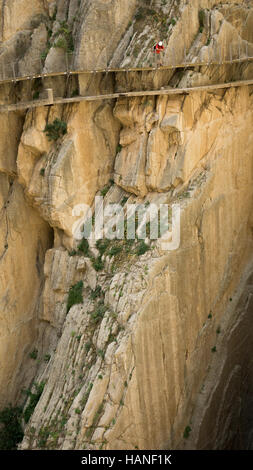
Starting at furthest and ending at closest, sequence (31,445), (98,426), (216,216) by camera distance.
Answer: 1. (216,216)
2. (31,445)
3. (98,426)

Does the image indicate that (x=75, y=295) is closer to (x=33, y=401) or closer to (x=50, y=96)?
(x=33, y=401)

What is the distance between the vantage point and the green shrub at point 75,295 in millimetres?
22344

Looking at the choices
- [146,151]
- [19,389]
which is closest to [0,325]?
[19,389]

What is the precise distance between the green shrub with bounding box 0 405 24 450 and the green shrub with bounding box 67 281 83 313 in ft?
15.5

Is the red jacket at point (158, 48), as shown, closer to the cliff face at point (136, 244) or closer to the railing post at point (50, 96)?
the cliff face at point (136, 244)

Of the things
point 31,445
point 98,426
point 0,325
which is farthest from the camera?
point 0,325

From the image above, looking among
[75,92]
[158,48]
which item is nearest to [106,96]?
[75,92]

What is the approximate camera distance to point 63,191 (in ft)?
74.3

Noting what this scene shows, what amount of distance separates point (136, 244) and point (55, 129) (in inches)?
197

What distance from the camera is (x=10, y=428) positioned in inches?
925

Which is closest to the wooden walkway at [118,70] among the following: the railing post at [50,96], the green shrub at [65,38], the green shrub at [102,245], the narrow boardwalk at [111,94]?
the narrow boardwalk at [111,94]

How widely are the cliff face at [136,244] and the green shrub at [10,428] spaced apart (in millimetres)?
610

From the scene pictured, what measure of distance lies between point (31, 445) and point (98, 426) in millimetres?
2907

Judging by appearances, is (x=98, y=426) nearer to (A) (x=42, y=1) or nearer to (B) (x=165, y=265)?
(B) (x=165, y=265)
